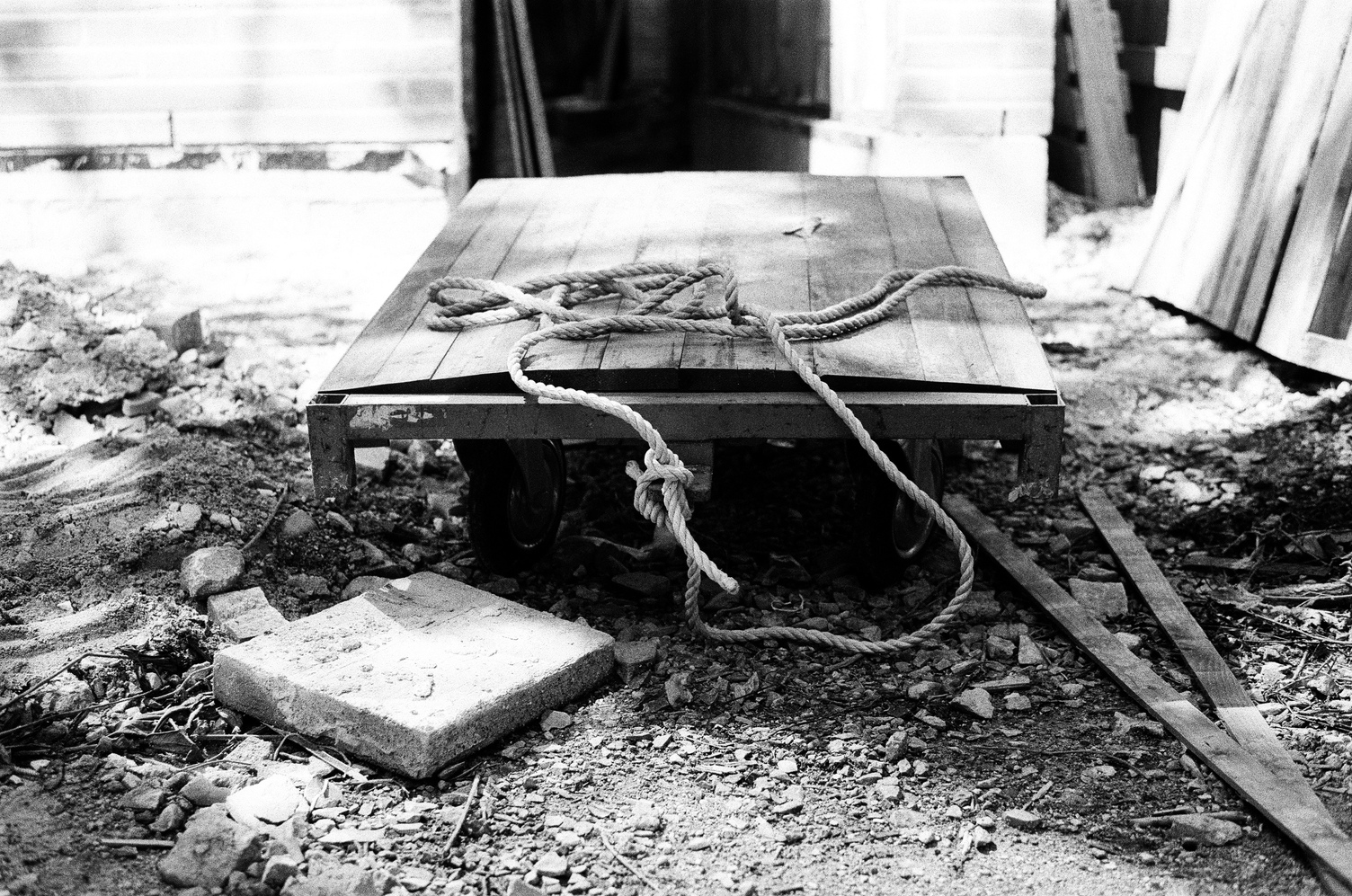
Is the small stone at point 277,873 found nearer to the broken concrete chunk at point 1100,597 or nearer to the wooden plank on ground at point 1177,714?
the wooden plank on ground at point 1177,714

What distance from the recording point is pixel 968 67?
670 centimetres

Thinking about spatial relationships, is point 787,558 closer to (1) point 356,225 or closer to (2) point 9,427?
(2) point 9,427

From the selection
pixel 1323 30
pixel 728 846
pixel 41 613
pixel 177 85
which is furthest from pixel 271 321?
pixel 1323 30

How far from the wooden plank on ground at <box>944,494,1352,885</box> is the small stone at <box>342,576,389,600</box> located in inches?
66.9

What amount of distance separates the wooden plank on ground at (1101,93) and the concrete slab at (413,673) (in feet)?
20.1

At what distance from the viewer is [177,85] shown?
6566mm

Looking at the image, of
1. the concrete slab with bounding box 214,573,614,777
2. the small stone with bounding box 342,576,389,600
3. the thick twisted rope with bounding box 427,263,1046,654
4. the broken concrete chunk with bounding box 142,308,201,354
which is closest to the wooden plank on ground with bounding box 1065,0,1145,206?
the thick twisted rope with bounding box 427,263,1046,654

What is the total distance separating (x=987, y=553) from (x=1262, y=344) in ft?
7.38

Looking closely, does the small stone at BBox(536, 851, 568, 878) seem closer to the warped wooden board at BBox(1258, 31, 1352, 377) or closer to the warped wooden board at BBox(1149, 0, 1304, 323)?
the warped wooden board at BBox(1258, 31, 1352, 377)

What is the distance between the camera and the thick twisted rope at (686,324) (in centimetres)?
298

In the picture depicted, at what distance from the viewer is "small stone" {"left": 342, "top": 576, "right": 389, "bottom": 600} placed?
11.6ft

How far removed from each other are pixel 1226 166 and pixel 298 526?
4.32 metres

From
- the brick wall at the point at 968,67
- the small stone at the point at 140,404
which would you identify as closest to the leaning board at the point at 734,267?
the small stone at the point at 140,404

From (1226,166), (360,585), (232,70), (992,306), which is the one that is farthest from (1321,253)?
(232,70)
